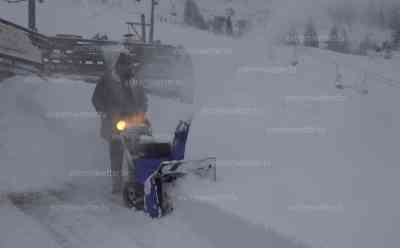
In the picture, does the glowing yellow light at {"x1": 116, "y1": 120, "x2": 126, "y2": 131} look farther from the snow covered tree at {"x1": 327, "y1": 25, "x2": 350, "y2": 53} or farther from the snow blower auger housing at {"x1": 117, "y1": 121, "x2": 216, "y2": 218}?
the snow covered tree at {"x1": 327, "y1": 25, "x2": 350, "y2": 53}

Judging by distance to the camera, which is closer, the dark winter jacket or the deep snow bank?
the dark winter jacket

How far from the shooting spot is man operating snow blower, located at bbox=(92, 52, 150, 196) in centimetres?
689

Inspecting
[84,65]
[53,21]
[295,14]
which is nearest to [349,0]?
[295,14]

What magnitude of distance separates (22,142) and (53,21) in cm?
2704

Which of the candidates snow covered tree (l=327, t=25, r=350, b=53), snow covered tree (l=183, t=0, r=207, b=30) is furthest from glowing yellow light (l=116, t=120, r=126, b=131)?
snow covered tree (l=183, t=0, r=207, b=30)

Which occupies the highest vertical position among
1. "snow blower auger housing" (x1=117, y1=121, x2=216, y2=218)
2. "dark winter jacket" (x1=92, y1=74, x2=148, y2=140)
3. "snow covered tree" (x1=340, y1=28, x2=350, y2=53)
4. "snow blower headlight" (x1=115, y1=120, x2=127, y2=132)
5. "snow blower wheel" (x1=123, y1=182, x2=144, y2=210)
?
"snow covered tree" (x1=340, y1=28, x2=350, y2=53)

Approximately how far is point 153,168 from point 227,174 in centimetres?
140

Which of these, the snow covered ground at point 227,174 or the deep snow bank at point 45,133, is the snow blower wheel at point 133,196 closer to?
the snow covered ground at point 227,174

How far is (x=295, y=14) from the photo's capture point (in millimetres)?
21500

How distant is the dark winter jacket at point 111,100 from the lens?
7.07 meters

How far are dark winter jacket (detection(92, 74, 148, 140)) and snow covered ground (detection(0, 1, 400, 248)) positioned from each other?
1001 mm

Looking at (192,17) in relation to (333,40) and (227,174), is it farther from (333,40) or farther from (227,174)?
(227,174)

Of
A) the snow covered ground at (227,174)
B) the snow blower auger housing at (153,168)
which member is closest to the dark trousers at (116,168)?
the snow covered ground at (227,174)

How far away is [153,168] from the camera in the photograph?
5.93 m
